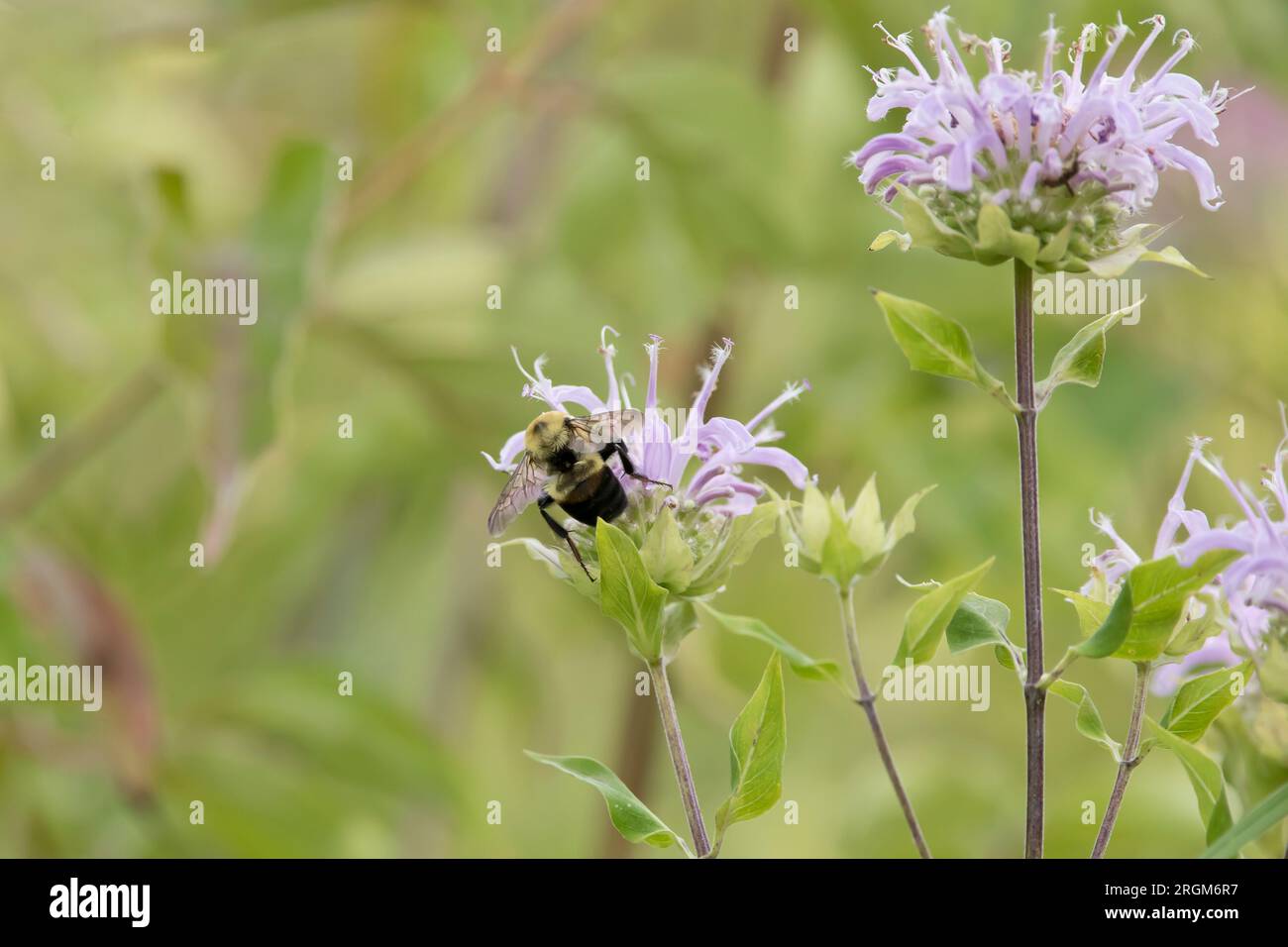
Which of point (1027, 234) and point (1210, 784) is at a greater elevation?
point (1027, 234)

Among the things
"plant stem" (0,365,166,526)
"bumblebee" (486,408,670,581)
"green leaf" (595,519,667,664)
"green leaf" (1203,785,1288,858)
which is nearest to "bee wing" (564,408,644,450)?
"bumblebee" (486,408,670,581)

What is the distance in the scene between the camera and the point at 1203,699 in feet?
1.07

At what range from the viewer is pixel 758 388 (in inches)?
34.5

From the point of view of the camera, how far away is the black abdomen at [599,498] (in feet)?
1.44

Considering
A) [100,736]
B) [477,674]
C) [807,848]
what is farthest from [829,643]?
[100,736]

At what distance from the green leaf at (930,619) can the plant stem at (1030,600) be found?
2 centimetres

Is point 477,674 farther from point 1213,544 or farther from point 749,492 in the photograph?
point 1213,544

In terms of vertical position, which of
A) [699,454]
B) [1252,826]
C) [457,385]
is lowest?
[1252,826]

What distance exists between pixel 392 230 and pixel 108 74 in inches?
8.1

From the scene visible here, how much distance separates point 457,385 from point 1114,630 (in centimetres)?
52

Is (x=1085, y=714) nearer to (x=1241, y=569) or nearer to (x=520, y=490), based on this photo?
(x=1241, y=569)

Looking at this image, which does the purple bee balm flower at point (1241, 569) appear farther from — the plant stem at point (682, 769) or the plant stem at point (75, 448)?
the plant stem at point (75, 448)

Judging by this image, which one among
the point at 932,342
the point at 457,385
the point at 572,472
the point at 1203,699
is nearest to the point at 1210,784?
the point at 1203,699

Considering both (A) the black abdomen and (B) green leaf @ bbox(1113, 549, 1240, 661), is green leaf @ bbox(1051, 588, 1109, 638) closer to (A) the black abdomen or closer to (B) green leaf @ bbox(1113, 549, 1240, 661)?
(B) green leaf @ bbox(1113, 549, 1240, 661)
